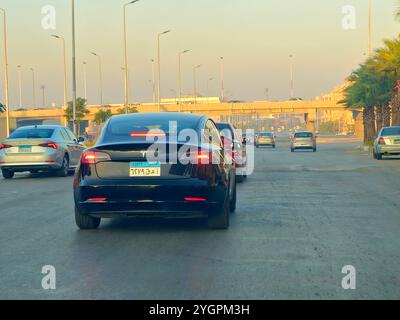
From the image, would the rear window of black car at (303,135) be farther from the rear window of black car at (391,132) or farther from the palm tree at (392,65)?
the rear window of black car at (391,132)

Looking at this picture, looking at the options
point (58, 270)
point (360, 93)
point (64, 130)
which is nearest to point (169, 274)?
point (58, 270)

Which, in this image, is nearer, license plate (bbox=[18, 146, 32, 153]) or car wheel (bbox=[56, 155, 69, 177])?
license plate (bbox=[18, 146, 32, 153])

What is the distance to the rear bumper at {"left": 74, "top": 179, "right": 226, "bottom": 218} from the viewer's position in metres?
9.95

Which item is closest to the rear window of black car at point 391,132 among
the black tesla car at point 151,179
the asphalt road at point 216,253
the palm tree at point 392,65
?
the palm tree at point 392,65

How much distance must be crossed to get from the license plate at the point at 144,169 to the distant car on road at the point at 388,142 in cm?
2623

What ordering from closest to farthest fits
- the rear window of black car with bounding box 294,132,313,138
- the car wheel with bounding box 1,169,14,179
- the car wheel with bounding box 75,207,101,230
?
the car wheel with bounding box 75,207,101,230
the car wheel with bounding box 1,169,14,179
the rear window of black car with bounding box 294,132,313,138

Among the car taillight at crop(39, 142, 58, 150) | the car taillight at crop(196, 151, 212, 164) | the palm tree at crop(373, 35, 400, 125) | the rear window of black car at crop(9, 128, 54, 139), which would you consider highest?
the palm tree at crop(373, 35, 400, 125)

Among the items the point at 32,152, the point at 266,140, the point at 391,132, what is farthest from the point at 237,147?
the point at 266,140

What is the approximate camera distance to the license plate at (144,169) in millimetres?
9953

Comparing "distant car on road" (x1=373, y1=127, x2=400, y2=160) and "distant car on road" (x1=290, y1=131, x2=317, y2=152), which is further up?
"distant car on road" (x1=373, y1=127, x2=400, y2=160)

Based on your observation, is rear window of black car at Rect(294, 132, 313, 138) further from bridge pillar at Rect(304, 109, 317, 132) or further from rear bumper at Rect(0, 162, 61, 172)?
bridge pillar at Rect(304, 109, 317, 132)

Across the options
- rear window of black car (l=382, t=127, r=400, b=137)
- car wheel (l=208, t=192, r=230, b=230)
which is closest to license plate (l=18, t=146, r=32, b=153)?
car wheel (l=208, t=192, r=230, b=230)

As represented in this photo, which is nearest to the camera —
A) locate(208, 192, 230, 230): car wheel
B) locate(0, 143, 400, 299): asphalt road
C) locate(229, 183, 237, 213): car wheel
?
locate(0, 143, 400, 299): asphalt road
